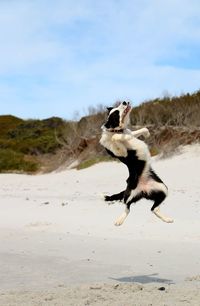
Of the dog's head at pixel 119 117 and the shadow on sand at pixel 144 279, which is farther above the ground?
the dog's head at pixel 119 117

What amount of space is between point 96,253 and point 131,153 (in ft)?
11.5

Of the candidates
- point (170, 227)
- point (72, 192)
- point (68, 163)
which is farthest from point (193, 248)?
point (68, 163)

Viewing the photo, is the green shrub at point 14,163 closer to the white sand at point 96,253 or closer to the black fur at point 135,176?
the white sand at point 96,253

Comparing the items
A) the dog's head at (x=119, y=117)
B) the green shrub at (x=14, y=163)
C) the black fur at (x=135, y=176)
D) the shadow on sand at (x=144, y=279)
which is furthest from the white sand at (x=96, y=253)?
the green shrub at (x=14, y=163)

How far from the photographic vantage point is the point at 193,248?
10617 mm

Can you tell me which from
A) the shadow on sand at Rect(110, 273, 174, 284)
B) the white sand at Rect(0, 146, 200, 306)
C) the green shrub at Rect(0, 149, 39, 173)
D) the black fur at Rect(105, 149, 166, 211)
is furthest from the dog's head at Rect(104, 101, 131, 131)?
the green shrub at Rect(0, 149, 39, 173)

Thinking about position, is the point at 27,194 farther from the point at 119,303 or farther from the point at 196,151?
the point at 119,303

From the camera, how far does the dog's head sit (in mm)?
7223

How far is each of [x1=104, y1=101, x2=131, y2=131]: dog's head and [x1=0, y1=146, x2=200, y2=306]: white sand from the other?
4.56ft

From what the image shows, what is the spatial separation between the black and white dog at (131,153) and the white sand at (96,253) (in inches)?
30.2

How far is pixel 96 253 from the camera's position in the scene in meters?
10.6

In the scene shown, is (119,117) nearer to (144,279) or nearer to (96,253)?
(144,279)

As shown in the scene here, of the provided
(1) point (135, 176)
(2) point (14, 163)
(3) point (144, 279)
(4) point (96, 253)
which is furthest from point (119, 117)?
(2) point (14, 163)

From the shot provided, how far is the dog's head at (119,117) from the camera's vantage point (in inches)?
284
